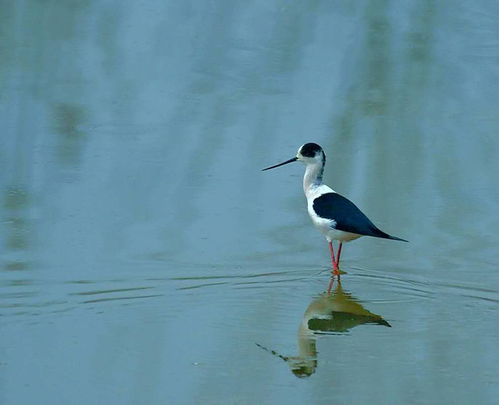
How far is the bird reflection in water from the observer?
5.05 metres

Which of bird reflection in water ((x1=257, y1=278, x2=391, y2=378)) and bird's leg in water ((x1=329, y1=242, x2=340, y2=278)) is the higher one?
bird's leg in water ((x1=329, y1=242, x2=340, y2=278))

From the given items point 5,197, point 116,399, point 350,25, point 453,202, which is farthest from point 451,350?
point 350,25

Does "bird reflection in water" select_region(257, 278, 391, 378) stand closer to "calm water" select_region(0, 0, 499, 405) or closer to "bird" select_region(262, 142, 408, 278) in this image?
"calm water" select_region(0, 0, 499, 405)

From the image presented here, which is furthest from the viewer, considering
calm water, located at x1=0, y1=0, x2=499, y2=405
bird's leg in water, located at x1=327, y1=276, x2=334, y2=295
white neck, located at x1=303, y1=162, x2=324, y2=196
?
white neck, located at x1=303, y1=162, x2=324, y2=196

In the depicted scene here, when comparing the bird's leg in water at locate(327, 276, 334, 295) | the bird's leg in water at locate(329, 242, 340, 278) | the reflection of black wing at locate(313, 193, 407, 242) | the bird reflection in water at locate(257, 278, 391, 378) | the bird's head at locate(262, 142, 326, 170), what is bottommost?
the bird reflection in water at locate(257, 278, 391, 378)

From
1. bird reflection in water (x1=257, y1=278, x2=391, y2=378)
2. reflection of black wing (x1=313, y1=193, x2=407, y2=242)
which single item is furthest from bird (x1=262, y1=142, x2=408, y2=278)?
bird reflection in water (x1=257, y1=278, x2=391, y2=378)

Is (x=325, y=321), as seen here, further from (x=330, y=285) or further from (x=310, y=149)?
(x=310, y=149)

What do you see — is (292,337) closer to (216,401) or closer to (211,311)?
(211,311)

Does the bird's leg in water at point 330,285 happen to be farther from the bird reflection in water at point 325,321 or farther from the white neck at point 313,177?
the white neck at point 313,177

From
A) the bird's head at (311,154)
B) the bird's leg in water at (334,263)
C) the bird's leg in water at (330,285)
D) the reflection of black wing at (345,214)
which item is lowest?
the bird's leg in water at (330,285)

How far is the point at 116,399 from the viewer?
15.2 ft

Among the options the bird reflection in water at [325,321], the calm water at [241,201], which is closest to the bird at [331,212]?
the calm water at [241,201]

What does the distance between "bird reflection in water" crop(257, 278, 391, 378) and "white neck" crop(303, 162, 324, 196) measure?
3.36 ft

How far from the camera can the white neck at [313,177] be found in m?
7.12
